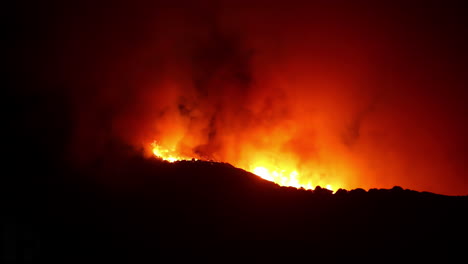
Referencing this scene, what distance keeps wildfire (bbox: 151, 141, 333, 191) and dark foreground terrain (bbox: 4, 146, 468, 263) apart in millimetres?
4378

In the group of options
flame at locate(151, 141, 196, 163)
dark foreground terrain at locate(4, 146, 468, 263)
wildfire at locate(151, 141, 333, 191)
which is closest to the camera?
dark foreground terrain at locate(4, 146, 468, 263)

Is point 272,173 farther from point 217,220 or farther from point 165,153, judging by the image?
point 217,220

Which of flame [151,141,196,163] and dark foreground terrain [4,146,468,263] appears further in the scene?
flame [151,141,196,163]

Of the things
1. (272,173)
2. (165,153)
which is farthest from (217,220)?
(272,173)

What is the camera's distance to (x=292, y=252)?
49.2ft

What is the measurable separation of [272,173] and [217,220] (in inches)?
413

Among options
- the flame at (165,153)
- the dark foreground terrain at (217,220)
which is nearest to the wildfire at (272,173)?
the flame at (165,153)

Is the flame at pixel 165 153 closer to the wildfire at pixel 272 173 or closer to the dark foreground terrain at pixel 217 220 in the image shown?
the wildfire at pixel 272 173

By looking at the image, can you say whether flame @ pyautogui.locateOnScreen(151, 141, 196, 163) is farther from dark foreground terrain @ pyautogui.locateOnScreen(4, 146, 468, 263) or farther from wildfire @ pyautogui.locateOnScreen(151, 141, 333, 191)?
dark foreground terrain @ pyautogui.locateOnScreen(4, 146, 468, 263)

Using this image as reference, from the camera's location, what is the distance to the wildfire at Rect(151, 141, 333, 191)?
2419 cm

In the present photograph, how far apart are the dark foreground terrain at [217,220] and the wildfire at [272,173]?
4.38 m

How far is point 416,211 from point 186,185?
10.8 metres

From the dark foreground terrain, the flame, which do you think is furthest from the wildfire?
the dark foreground terrain

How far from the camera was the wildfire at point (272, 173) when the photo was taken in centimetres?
2419
